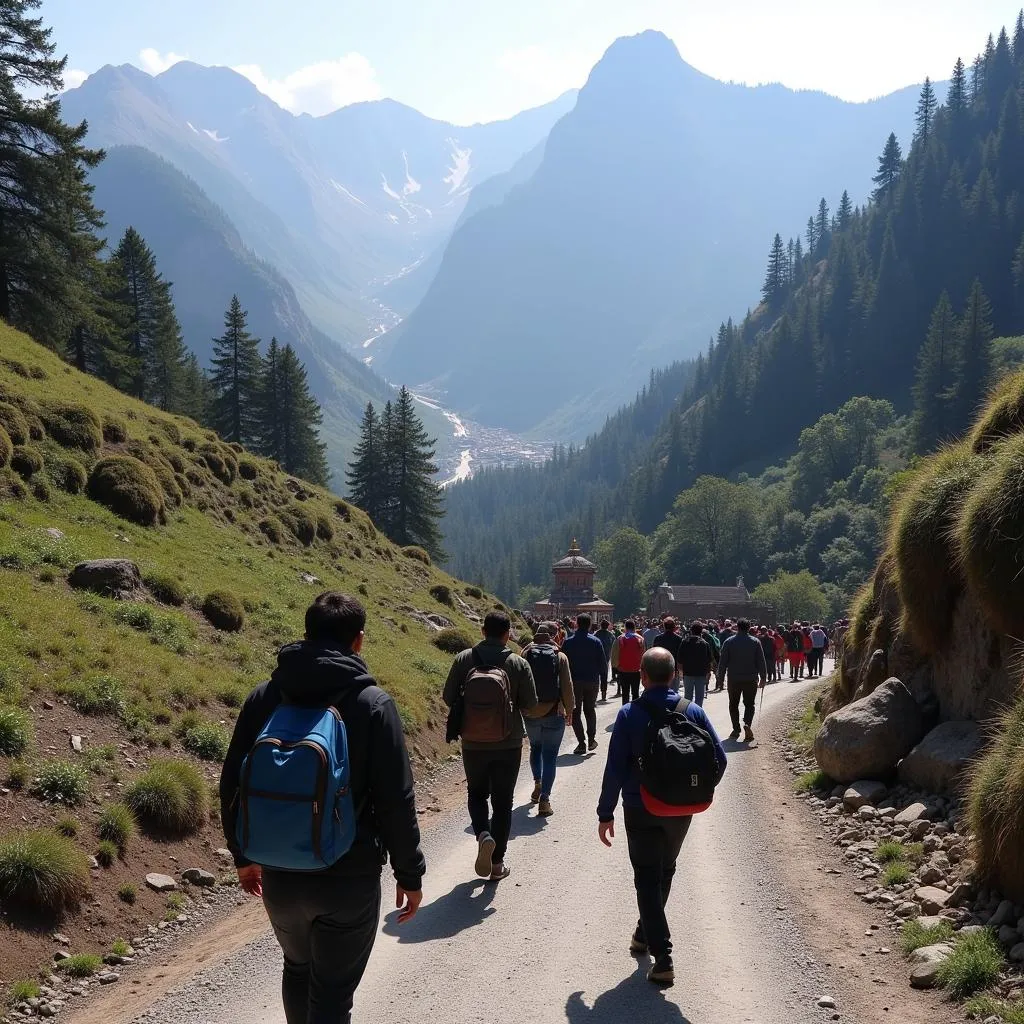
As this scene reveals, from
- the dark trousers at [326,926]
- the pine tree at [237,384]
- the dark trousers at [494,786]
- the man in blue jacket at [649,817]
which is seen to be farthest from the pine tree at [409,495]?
the dark trousers at [326,926]

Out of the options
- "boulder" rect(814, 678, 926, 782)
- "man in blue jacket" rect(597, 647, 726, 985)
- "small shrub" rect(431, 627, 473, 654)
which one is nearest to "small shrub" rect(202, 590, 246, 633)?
"small shrub" rect(431, 627, 473, 654)

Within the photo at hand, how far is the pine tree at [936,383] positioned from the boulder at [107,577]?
10019 centimetres

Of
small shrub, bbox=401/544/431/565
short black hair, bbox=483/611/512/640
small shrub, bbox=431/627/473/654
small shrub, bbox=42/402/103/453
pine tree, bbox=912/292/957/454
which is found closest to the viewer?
short black hair, bbox=483/611/512/640

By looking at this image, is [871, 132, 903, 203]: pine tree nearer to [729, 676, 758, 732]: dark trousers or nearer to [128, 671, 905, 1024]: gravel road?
[729, 676, 758, 732]: dark trousers

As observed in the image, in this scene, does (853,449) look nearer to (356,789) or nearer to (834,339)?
(834,339)

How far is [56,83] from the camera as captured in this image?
105ft

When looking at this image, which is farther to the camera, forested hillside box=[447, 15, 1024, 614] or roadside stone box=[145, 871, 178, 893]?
forested hillside box=[447, 15, 1024, 614]

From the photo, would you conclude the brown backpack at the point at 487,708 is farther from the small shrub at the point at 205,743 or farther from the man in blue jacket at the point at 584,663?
the man in blue jacket at the point at 584,663

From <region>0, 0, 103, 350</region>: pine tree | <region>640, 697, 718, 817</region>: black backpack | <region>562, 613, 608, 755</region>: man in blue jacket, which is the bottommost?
<region>562, 613, 608, 755</region>: man in blue jacket

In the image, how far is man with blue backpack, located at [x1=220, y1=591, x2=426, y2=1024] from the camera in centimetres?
387

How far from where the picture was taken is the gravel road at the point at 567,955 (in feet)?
19.1

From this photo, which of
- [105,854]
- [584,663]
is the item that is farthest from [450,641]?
[105,854]

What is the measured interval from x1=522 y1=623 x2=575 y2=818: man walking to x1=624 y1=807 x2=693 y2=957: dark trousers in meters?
4.21

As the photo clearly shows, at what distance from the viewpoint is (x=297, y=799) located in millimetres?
3850
